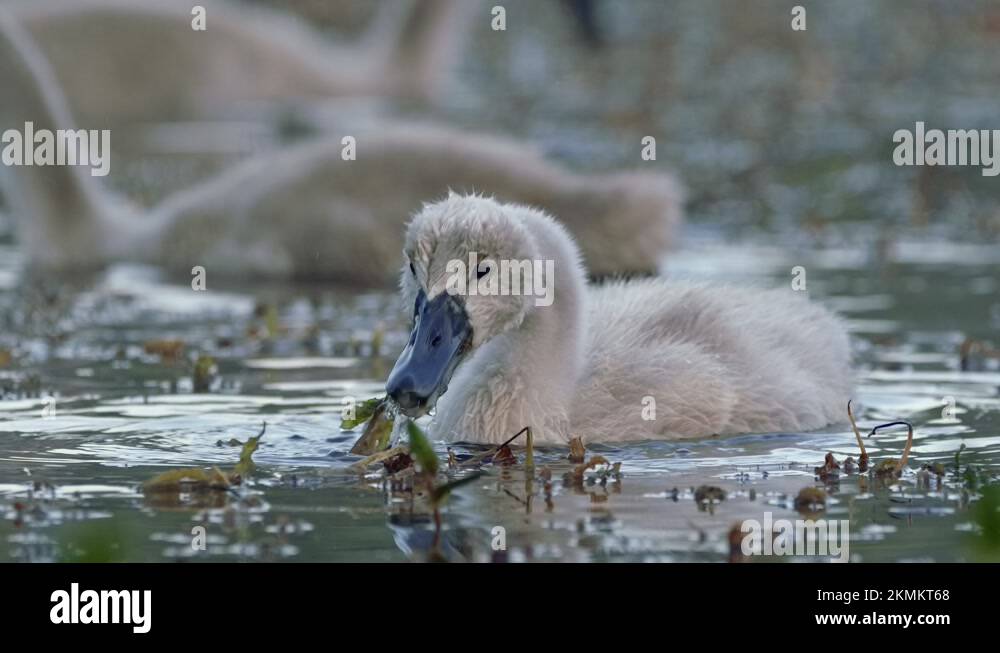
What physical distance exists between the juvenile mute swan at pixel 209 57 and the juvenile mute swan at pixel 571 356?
33.7 feet

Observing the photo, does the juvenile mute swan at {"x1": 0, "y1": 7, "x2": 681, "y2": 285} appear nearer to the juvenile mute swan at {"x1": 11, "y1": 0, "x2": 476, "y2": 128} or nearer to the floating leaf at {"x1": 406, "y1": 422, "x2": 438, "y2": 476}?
the floating leaf at {"x1": 406, "y1": 422, "x2": 438, "y2": 476}

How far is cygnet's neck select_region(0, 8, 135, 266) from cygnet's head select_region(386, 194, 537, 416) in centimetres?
513

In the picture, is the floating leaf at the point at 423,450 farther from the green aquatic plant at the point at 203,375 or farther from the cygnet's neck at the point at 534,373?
the green aquatic plant at the point at 203,375

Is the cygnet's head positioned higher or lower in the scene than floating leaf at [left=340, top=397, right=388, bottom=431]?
higher

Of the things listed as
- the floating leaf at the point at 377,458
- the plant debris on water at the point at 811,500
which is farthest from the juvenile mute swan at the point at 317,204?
the plant debris on water at the point at 811,500

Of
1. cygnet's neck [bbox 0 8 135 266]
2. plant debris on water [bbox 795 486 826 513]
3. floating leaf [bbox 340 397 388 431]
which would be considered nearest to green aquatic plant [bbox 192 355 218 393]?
floating leaf [bbox 340 397 388 431]

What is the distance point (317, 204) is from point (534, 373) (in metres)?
4.20

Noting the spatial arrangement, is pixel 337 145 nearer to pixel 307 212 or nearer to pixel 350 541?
pixel 307 212

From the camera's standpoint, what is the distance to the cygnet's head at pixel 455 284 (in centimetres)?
623

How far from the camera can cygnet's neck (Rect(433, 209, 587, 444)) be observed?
666 cm

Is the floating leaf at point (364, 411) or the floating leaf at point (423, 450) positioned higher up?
the floating leaf at point (364, 411)

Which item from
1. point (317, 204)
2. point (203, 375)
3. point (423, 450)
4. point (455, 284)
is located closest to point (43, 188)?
point (317, 204)

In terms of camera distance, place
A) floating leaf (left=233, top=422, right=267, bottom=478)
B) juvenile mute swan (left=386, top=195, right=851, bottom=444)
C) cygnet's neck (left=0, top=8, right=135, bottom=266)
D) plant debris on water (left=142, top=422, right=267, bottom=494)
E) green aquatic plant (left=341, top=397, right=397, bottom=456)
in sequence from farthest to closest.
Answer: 1. cygnet's neck (left=0, top=8, right=135, bottom=266)
2. green aquatic plant (left=341, top=397, right=397, bottom=456)
3. juvenile mute swan (left=386, top=195, right=851, bottom=444)
4. floating leaf (left=233, top=422, right=267, bottom=478)
5. plant debris on water (left=142, top=422, right=267, bottom=494)
